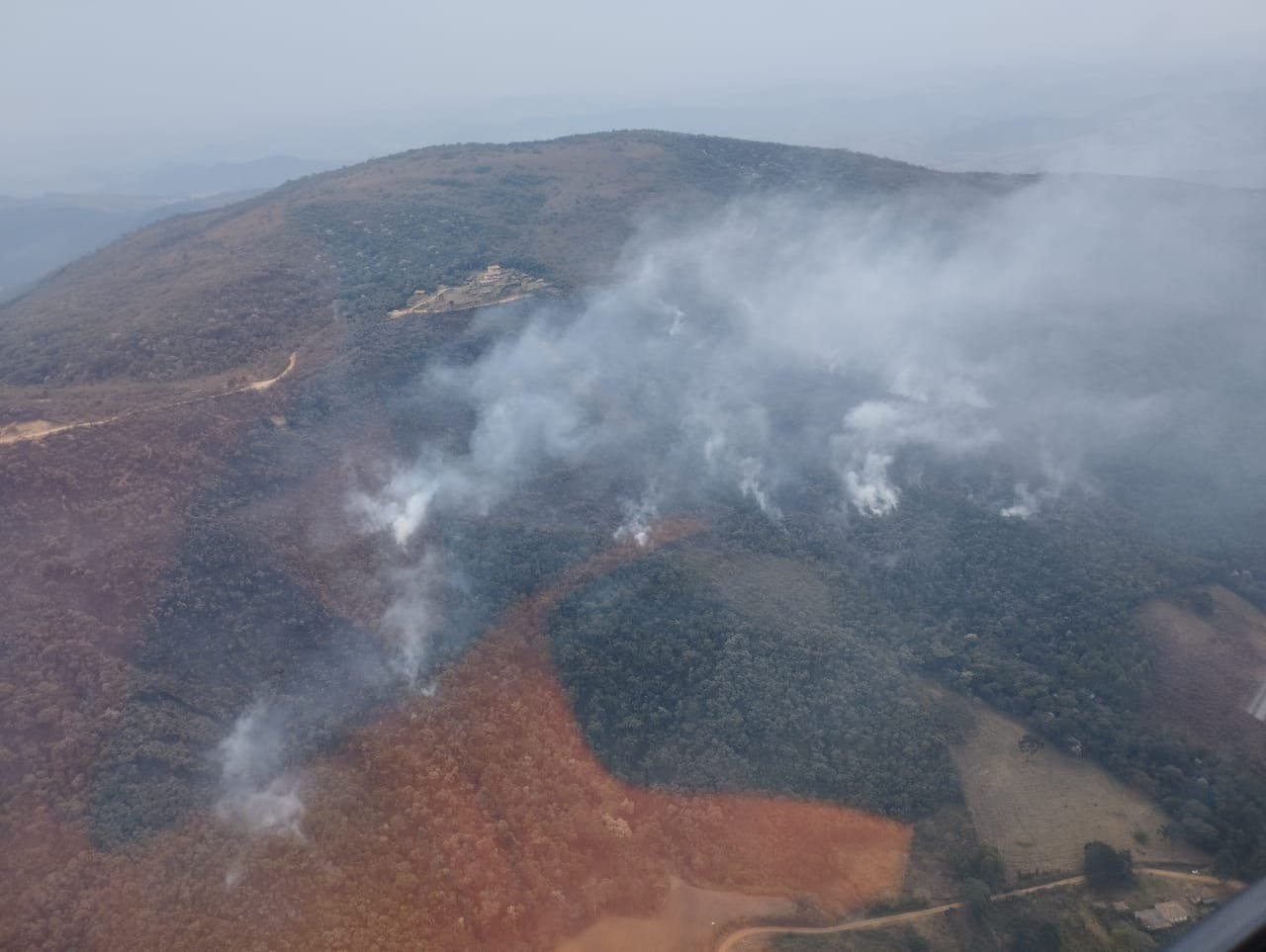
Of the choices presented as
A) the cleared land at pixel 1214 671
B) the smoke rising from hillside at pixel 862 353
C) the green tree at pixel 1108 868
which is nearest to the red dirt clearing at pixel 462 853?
the green tree at pixel 1108 868

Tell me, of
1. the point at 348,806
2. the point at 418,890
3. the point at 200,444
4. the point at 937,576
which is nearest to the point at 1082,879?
the point at 937,576

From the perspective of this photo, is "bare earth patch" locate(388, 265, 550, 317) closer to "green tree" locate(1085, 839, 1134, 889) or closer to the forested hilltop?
the forested hilltop

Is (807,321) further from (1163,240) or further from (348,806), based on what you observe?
(348,806)

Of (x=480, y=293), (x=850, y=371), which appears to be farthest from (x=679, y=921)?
(x=480, y=293)

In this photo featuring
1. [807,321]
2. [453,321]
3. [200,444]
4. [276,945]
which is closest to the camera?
[276,945]

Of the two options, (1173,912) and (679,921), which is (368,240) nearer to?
(679,921)

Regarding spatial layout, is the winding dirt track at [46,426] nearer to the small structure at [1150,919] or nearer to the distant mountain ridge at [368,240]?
the distant mountain ridge at [368,240]
